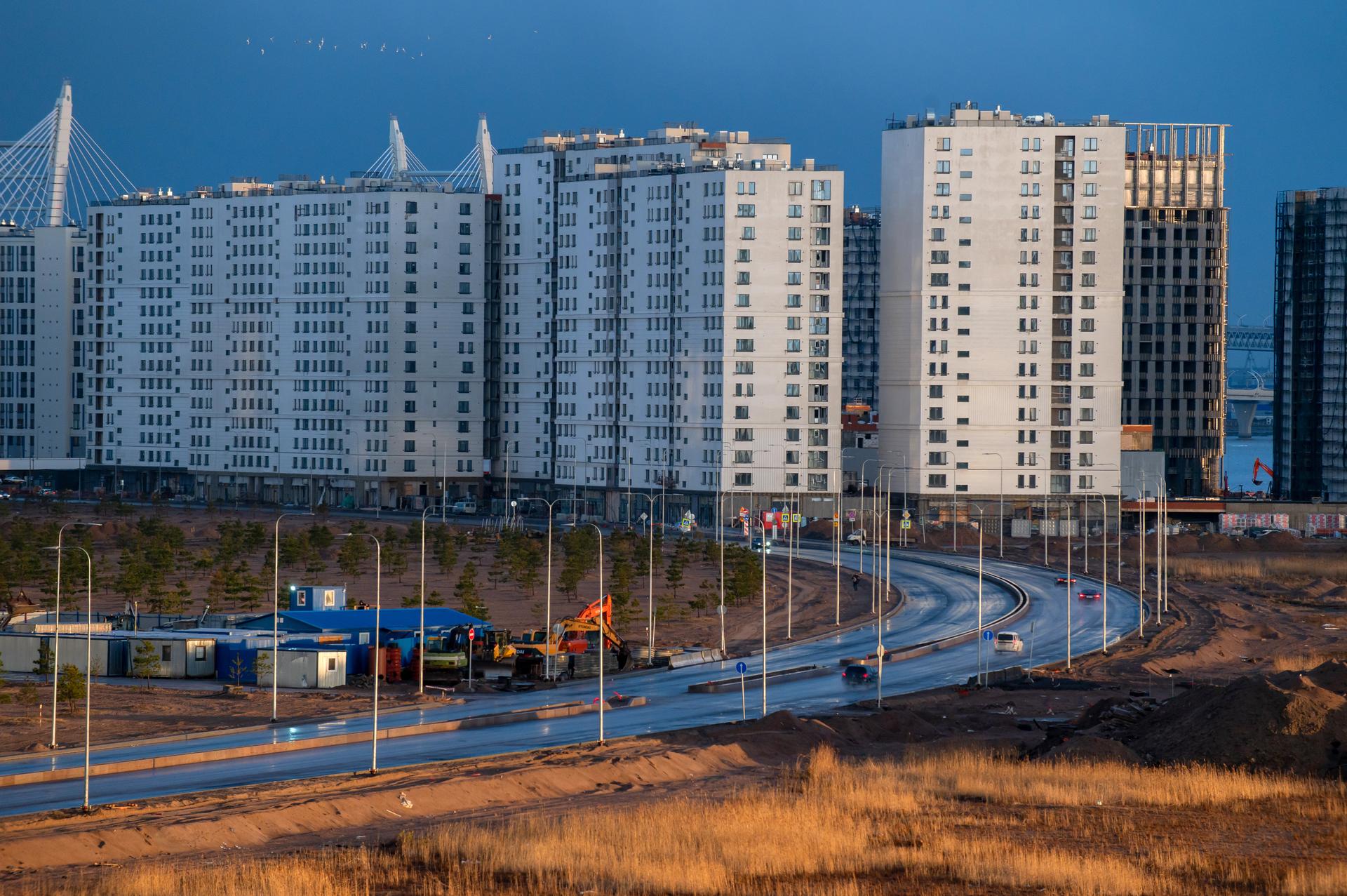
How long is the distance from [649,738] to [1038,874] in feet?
71.6

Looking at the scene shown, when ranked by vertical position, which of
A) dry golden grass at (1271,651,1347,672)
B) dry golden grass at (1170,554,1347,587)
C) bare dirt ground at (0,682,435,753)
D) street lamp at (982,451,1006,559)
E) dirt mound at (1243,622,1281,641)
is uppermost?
street lamp at (982,451,1006,559)

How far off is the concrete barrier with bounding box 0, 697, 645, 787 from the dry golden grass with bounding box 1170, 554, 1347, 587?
79.3 meters

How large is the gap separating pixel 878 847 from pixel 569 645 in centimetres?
4081

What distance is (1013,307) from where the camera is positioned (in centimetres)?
17238

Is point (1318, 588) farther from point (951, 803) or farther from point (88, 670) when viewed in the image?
point (88, 670)

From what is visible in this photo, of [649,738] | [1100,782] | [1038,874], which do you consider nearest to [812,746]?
[649,738]

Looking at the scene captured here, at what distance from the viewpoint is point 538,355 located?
196625 mm

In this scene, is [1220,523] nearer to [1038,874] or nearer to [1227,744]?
[1227,744]

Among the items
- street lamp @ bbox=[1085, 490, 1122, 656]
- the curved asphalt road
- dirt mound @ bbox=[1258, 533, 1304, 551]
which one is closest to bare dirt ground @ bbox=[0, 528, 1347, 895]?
the curved asphalt road

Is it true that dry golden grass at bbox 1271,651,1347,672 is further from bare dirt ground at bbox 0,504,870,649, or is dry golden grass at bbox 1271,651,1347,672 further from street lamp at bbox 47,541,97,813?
street lamp at bbox 47,541,97,813

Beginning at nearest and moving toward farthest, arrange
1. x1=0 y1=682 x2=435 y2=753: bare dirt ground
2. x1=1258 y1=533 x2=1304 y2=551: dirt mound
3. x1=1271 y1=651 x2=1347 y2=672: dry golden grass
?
x1=0 y1=682 x2=435 y2=753: bare dirt ground → x1=1271 y1=651 x2=1347 y2=672: dry golden grass → x1=1258 y1=533 x2=1304 y2=551: dirt mound

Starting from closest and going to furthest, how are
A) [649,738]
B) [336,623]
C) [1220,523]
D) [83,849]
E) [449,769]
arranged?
[83,849]
[449,769]
[649,738]
[336,623]
[1220,523]

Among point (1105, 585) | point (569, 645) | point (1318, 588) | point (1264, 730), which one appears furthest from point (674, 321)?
point (1264, 730)

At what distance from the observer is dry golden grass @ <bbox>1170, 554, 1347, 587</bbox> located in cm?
14475
